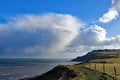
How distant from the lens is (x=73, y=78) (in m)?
66.2

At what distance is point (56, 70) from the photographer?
286 feet

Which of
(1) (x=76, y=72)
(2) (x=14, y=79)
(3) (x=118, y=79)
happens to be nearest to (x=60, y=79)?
(1) (x=76, y=72)

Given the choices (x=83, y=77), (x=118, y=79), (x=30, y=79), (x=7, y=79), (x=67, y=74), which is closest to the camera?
A: (x=118, y=79)

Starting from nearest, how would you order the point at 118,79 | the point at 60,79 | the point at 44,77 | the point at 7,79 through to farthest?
1. the point at 118,79
2. the point at 60,79
3. the point at 44,77
4. the point at 7,79

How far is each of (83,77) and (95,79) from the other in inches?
231

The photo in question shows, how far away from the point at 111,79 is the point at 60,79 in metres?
17.1

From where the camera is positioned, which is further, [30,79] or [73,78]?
[30,79]

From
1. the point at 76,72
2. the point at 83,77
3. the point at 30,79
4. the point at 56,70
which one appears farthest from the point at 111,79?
the point at 30,79

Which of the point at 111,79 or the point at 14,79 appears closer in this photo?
the point at 111,79

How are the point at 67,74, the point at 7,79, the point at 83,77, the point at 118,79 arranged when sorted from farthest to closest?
the point at 7,79, the point at 67,74, the point at 83,77, the point at 118,79

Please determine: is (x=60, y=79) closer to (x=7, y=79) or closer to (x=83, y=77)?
(x=83, y=77)

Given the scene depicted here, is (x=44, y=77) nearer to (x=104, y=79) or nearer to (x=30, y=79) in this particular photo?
(x=30, y=79)

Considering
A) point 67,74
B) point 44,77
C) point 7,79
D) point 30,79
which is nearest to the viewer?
point 67,74

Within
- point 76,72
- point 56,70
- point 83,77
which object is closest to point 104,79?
point 83,77
